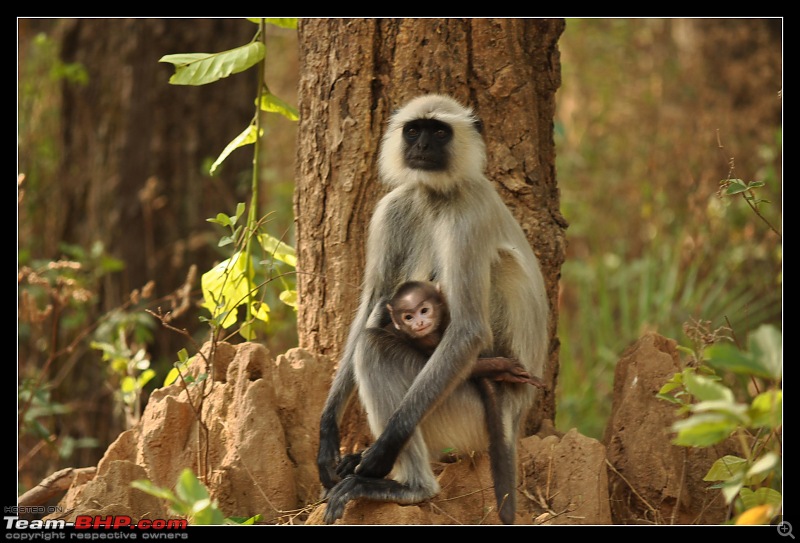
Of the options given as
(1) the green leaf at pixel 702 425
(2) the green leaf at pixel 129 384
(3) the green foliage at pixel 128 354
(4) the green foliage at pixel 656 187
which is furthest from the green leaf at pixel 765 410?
(4) the green foliage at pixel 656 187

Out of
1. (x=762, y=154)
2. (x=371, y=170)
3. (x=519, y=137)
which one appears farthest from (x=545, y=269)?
(x=762, y=154)

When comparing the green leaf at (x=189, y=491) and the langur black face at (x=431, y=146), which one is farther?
the langur black face at (x=431, y=146)

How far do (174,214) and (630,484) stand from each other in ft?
17.4

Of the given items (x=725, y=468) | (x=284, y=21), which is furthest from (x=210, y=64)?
(x=725, y=468)

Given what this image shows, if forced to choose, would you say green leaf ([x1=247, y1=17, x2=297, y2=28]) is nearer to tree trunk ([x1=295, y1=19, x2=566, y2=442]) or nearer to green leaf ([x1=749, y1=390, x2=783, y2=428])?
tree trunk ([x1=295, y1=19, x2=566, y2=442])

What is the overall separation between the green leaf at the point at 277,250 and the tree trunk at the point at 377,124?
0.13m

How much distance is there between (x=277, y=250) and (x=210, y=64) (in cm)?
105

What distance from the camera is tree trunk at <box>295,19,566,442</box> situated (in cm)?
471

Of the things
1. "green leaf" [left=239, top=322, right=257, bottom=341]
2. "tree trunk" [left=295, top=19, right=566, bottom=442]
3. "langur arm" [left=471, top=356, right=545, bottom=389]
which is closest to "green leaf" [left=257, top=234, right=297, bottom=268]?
"tree trunk" [left=295, top=19, right=566, bottom=442]

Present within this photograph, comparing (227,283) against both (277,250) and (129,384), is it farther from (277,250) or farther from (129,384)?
(129,384)

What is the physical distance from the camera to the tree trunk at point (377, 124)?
4715mm

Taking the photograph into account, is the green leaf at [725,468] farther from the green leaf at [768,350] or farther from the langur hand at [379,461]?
the green leaf at [768,350]

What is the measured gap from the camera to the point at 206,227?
845 centimetres

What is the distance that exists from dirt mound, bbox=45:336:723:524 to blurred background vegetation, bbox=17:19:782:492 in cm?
120
